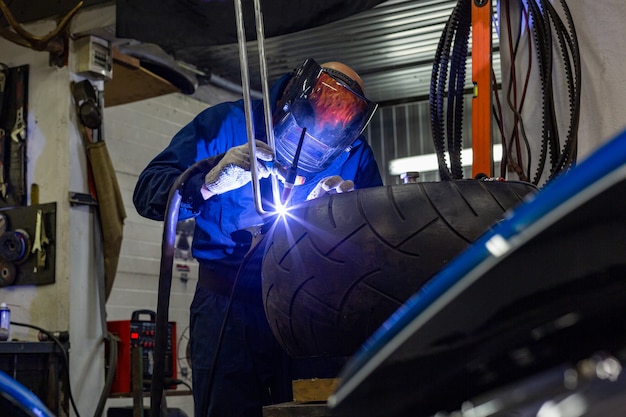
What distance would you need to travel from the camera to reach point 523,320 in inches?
16.2

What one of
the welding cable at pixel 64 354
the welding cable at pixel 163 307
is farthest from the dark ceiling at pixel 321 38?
the welding cable at pixel 163 307

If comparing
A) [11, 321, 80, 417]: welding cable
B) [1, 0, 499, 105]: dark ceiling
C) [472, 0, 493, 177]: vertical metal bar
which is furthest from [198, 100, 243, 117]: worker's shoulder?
[11, 321, 80, 417]: welding cable

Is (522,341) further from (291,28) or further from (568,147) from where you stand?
(291,28)

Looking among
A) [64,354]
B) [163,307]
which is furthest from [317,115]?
[64,354]

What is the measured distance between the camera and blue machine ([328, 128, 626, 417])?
38 centimetres

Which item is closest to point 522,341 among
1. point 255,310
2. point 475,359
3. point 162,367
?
point 475,359

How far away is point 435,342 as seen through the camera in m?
0.42

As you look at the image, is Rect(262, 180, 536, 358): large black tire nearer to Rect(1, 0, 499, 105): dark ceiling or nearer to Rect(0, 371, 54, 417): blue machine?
Rect(0, 371, 54, 417): blue machine

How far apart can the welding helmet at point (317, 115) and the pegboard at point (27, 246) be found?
2499 millimetres

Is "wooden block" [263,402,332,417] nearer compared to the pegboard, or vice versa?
"wooden block" [263,402,332,417]

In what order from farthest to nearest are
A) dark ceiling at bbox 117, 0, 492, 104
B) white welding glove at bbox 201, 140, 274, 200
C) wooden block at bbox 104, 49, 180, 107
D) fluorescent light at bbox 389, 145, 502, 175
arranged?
fluorescent light at bbox 389, 145, 502, 175
dark ceiling at bbox 117, 0, 492, 104
wooden block at bbox 104, 49, 180, 107
white welding glove at bbox 201, 140, 274, 200

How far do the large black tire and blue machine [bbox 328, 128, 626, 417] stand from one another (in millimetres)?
653

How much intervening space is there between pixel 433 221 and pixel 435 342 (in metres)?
0.68

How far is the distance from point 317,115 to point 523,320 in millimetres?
1430
